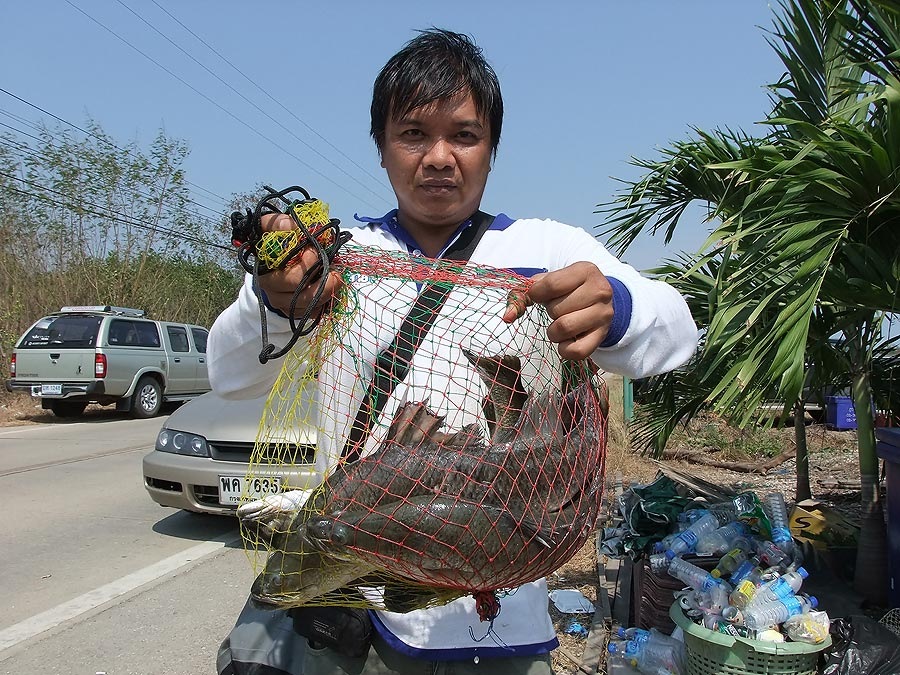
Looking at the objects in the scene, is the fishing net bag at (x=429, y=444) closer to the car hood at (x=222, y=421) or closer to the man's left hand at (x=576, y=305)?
the man's left hand at (x=576, y=305)

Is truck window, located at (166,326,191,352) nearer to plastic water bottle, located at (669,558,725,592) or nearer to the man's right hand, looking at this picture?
plastic water bottle, located at (669,558,725,592)

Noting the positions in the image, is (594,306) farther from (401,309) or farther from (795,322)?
(795,322)

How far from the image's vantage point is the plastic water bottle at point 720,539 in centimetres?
390

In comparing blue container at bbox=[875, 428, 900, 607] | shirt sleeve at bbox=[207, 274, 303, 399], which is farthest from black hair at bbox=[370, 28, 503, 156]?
blue container at bbox=[875, 428, 900, 607]

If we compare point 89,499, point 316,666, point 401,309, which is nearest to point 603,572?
point 316,666

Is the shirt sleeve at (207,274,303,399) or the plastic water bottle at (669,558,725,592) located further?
the plastic water bottle at (669,558,725,592)

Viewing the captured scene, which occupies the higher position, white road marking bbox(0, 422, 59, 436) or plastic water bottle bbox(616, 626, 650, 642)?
plastic water bottle bbox(616, 626, 650, 642)

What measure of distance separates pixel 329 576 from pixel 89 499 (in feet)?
23.6

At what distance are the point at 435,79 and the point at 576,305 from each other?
730mm

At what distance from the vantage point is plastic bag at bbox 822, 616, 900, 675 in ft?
11.0

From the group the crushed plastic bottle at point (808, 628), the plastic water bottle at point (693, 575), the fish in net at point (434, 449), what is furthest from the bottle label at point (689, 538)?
the fish in net at point (434, 449)

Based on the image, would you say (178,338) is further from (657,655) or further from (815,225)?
(815,225)

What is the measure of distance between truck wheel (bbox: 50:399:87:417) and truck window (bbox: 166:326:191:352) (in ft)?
7.30

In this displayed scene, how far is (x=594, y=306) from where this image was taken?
1304 mm
